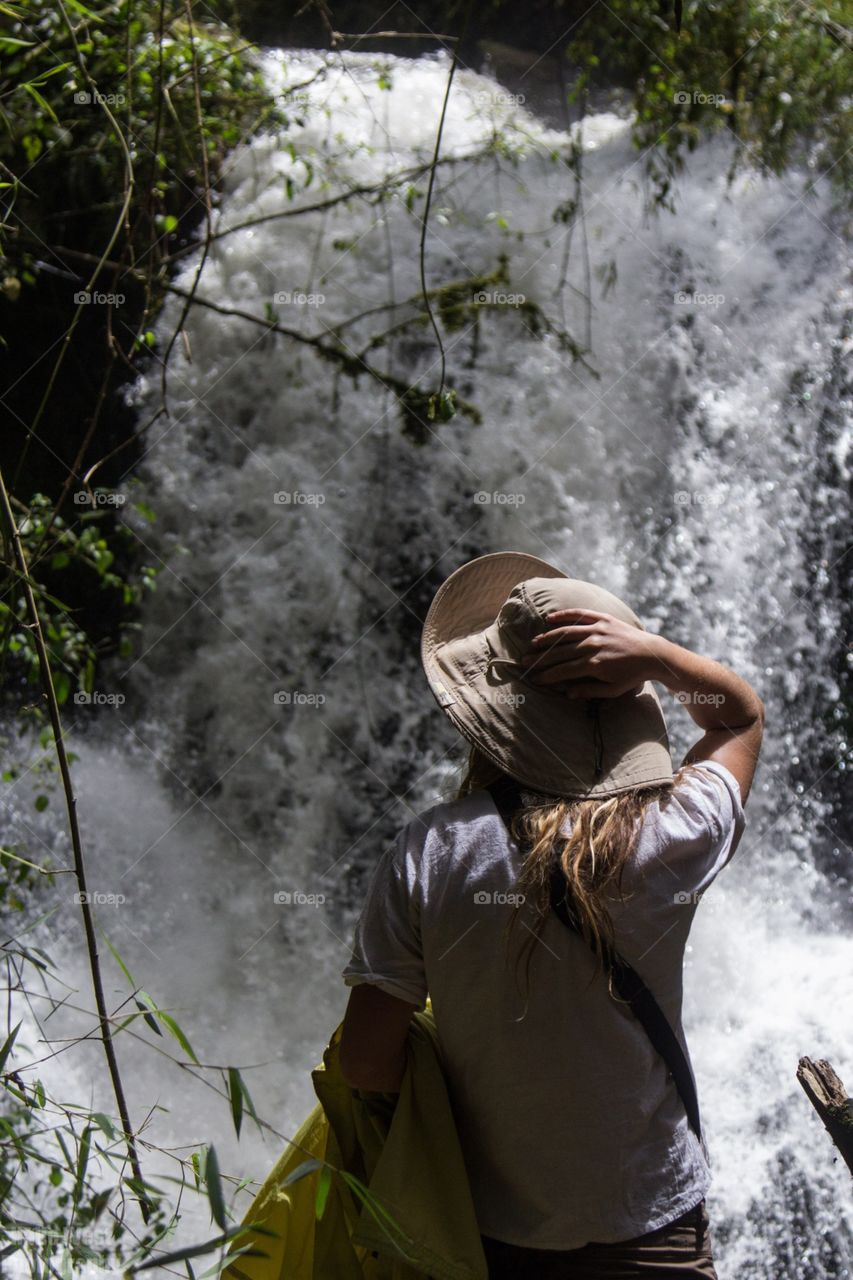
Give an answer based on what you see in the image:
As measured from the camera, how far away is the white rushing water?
12.3 ft

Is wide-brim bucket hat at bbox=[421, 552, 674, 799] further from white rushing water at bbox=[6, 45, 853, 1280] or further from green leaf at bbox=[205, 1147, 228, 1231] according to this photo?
white rushing water at bbox=[6, 45, 853, 1280]

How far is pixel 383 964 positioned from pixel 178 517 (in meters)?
3.23

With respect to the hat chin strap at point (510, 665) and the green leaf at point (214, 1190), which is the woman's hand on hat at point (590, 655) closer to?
the hat chin strap at point (510, 665)

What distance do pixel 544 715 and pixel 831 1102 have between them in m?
0.83

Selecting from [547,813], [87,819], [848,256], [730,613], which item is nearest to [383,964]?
[547,813]

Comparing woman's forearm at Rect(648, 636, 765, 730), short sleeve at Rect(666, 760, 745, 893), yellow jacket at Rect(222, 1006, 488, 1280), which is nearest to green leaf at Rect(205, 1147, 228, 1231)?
yellow jacket at Rect(222, 1006, 488, 1280)

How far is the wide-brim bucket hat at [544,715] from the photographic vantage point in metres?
1.53

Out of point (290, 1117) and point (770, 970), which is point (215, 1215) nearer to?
point (290, 1117)

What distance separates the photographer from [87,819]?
13.0ft

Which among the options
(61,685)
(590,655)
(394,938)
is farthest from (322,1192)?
(61,685)

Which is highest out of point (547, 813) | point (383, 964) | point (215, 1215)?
point (547, 813)

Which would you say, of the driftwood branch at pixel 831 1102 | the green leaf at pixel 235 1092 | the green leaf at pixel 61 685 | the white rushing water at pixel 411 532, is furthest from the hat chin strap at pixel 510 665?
the white rushing water at pixel 411 532

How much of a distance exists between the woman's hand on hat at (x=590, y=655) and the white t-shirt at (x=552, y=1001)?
19cm

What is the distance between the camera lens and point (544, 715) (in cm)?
158
